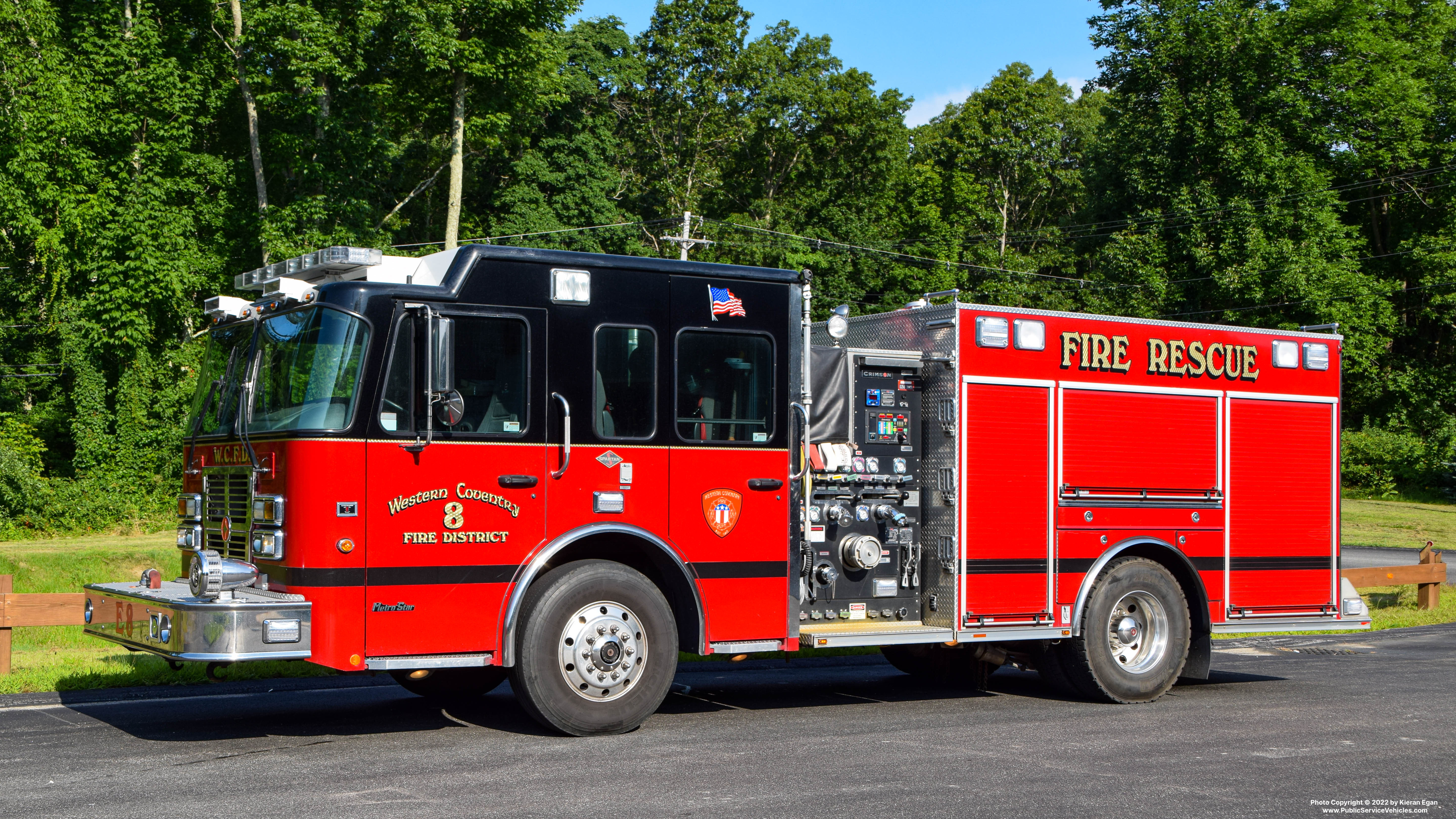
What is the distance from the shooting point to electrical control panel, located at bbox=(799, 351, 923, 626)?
9484mm

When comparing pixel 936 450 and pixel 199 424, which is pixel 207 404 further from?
pixel 936 450

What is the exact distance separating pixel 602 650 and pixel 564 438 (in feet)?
4.41

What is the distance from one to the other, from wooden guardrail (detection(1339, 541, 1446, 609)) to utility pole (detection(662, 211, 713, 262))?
72.4 ft

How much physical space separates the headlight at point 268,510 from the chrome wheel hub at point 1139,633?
6281mm

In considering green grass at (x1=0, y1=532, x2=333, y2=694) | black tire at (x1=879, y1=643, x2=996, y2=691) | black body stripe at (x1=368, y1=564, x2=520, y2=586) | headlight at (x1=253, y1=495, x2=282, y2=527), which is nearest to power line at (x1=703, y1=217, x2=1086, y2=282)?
green grass at (x1=0, y1=532, x2=333, y2=694)

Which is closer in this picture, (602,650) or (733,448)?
(602,650)

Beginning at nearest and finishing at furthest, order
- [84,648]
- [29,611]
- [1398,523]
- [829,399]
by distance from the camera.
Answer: [829,399], [29,611], [84,648], [1398,523]

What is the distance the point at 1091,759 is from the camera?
7.89m

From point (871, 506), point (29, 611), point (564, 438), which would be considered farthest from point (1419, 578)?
point (29, 611)

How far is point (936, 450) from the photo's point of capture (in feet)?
32.6

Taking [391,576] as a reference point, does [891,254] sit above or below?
above

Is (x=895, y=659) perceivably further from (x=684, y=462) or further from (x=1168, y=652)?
(x=684, y=462)

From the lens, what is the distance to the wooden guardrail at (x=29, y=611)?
1060 cm

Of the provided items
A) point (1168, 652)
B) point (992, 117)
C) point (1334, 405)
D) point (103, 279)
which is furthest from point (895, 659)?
point (992, 117)
